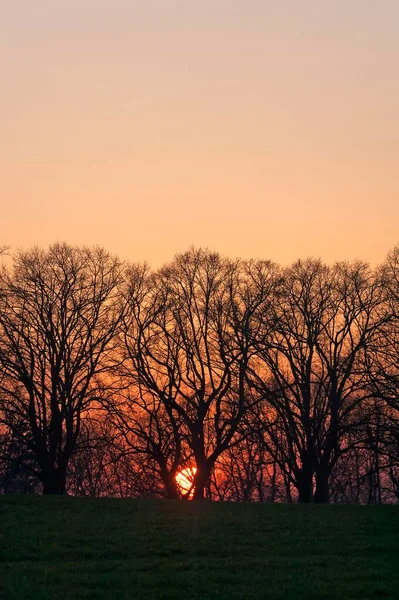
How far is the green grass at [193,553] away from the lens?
15.3 meters

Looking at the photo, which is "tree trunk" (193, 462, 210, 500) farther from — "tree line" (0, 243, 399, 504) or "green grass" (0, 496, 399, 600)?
"green grass" (0, 496, 399, 600)

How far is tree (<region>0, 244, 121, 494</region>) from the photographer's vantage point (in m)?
49.0

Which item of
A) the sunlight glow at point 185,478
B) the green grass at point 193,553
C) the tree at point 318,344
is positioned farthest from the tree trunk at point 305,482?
the green grass at point 193,553

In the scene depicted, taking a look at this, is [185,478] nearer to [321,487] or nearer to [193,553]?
[321,487]

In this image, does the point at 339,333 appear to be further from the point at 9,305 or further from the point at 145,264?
the point at 9,305

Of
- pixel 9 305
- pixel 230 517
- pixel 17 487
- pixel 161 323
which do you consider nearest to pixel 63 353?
pixel 9 305

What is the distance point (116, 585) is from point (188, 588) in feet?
4.77

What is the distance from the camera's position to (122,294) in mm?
53875

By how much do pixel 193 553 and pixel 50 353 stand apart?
1238 inches

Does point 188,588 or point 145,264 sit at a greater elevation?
point 145,264

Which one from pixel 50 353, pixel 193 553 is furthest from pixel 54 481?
pixel 193 553

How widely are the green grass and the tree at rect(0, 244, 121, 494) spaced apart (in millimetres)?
17704

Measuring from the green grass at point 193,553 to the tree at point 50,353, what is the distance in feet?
58.1

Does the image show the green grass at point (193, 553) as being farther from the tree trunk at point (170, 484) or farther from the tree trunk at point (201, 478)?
the tree trunk at point (170, 484)
